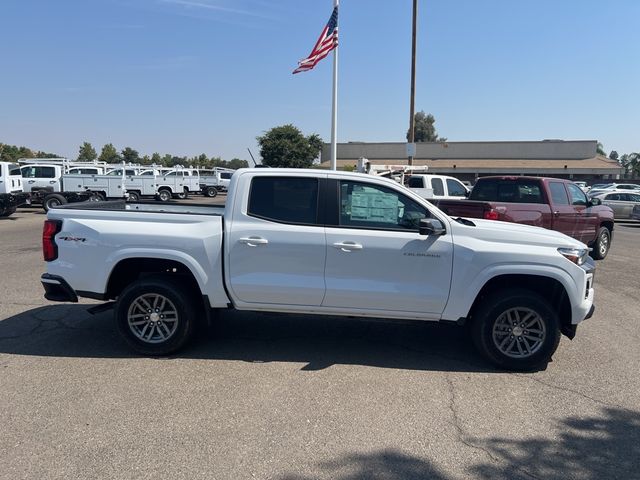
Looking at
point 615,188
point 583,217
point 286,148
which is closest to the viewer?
point 583,217

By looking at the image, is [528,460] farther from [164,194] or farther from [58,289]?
[164,194]

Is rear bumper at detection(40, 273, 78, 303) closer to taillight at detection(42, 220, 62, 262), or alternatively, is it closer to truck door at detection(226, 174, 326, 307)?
taillight at detection(42, 220, 62, 262)

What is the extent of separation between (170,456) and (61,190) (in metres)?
22.8

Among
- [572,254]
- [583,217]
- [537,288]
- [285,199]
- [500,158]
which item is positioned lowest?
[537,288]

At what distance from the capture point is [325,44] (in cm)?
1783

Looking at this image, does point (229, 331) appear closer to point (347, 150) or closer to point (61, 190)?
point (61, 190)

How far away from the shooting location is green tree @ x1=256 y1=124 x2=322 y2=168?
59.8 metres

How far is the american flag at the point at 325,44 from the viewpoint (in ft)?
57.8

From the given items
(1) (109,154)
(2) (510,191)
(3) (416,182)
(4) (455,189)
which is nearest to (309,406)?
(2) (510,191)

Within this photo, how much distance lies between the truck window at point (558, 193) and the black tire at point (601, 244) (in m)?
1.91

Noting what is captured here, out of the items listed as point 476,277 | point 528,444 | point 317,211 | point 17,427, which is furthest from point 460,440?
point 17,427

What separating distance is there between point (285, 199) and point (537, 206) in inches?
278

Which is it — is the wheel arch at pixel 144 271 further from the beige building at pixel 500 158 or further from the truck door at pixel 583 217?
the beige building at pixel 500 158

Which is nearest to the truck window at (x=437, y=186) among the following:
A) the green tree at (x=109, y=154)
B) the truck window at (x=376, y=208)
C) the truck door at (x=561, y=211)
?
the truck door at (x=561, y=211)
